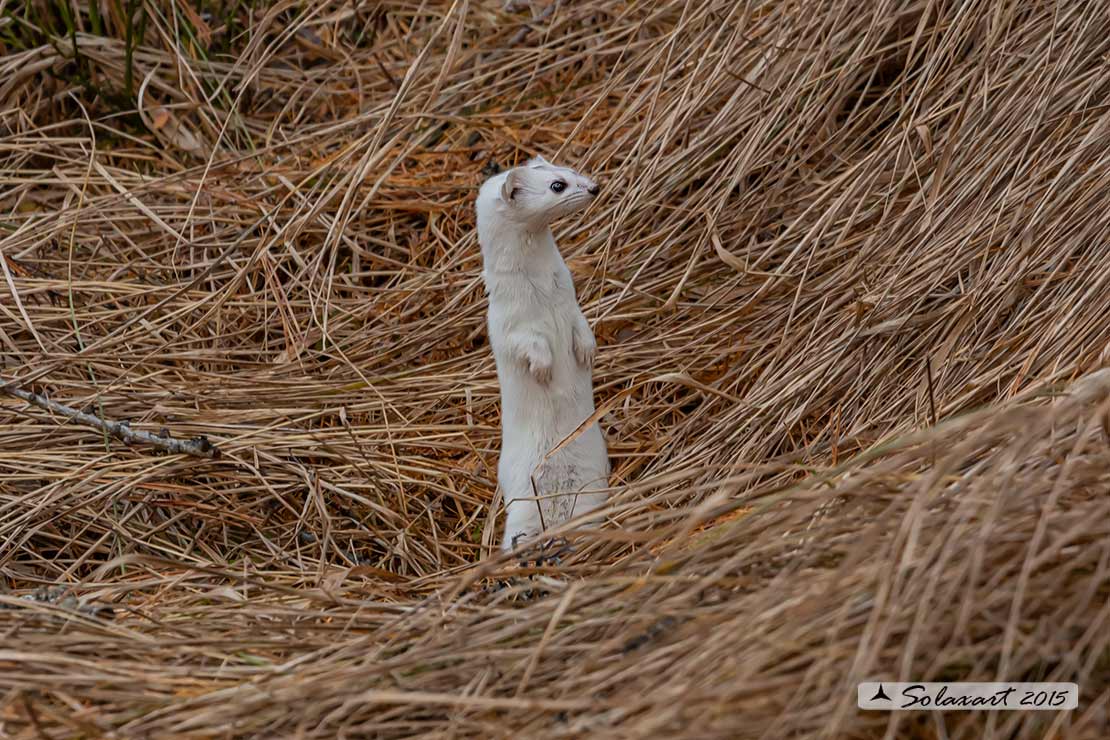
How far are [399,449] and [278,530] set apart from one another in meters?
0.49

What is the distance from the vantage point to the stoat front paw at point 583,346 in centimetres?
376

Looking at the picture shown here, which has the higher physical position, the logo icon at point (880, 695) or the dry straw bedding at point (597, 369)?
the dry straw bedding at point (597, 369)

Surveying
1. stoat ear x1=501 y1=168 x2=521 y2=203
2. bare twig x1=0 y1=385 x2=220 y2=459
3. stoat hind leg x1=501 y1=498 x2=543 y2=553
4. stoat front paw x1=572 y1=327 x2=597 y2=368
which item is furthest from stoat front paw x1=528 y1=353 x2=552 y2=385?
bare twig x1=0 y1=385 x2=220 y2=459

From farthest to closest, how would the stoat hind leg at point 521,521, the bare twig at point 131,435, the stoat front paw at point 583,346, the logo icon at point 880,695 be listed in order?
the bare twig at point 131,435, the stoat front paw at point 583,346, the stoat hind leg at point 521,521, the logo icon at point 880,695

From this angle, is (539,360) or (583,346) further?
(583,346)

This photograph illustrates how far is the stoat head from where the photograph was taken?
3611 millimetres

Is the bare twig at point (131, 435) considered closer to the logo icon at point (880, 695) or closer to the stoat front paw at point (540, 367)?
the stoat front paw at point (540, 367)

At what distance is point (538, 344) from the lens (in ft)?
12.0

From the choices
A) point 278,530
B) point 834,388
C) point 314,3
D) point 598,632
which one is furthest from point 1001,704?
point 314,3

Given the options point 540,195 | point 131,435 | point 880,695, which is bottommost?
point 880,695

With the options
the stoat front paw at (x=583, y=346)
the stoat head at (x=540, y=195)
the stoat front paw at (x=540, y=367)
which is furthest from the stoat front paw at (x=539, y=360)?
the stoat head at (x=540, y=195)

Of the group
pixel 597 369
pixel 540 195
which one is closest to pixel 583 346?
pixel 540 195

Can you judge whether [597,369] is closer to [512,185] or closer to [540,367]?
[540,367]

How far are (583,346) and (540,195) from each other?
0.46 meters
